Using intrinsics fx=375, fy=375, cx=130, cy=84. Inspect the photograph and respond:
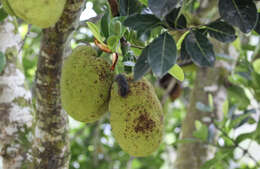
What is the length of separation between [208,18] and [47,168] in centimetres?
136

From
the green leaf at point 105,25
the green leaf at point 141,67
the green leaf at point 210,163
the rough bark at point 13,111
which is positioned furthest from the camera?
the green leaf at point 210,163

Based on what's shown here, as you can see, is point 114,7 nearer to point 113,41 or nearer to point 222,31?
point 113,41

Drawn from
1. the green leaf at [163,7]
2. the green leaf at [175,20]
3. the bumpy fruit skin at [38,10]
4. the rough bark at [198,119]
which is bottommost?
the rough bark at [198,119]

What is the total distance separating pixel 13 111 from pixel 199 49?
2.86 ft

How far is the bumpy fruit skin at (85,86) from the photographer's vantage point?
107 cm

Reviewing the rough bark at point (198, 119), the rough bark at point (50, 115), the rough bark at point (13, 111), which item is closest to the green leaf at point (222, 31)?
the rough bark at point (50, 115)

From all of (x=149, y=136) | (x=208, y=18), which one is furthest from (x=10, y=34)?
(x=208, y=18)

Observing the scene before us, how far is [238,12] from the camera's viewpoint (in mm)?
813

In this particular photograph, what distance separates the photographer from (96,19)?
1.26 m

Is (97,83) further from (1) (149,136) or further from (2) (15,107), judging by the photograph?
(2) (15,107)

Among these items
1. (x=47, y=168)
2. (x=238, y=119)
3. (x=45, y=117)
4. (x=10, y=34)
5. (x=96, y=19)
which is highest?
(x=96, y=19)

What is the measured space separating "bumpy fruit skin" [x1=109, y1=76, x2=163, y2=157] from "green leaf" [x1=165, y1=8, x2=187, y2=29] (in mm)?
237

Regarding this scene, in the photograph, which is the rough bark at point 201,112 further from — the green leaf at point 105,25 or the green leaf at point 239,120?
the green leaf at point 105,25

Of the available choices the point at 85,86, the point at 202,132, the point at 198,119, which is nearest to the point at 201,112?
the point at 198,119
